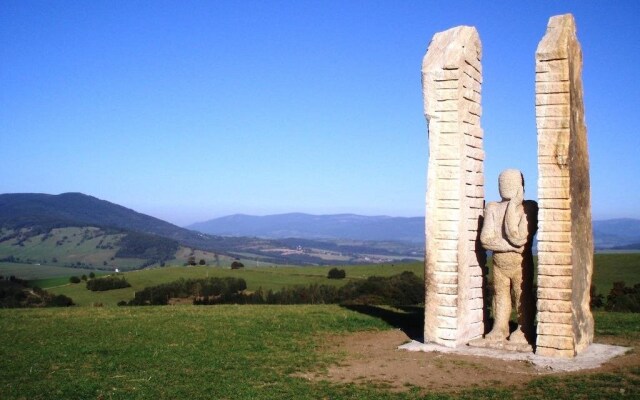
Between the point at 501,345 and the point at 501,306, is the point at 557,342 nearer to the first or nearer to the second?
the point at 501,345

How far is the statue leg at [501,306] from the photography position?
16062 mm

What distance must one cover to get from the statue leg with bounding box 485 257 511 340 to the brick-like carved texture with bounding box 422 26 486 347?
2.37ft

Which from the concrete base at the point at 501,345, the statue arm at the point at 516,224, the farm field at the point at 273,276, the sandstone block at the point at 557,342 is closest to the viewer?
the sandstone block at the point at 557,342

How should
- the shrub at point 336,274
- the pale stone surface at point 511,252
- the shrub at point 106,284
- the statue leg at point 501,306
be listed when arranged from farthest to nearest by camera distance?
the shrub at point 336,274 → the shrub at point 106,284 → the statue leg at point 501,306 → the pale stone surface at point 511,252

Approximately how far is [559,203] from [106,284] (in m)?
38.3

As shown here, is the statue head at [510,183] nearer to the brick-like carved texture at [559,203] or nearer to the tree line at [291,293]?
the brick-like carved texture at [559,203]

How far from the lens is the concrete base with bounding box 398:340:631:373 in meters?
13.4

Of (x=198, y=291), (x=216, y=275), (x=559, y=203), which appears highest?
(x=559, y=203)

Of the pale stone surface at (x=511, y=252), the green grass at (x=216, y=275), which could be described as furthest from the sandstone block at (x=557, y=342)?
the green grass at (x=216, y=275)

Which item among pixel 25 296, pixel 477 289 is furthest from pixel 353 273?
pixel 477 289

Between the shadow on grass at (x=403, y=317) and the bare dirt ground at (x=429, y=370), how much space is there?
8.15ft

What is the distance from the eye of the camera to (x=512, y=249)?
51.5 ft

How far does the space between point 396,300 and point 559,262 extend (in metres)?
21.9

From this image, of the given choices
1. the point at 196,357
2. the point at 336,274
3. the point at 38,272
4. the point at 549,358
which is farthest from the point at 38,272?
the point at 549,358
